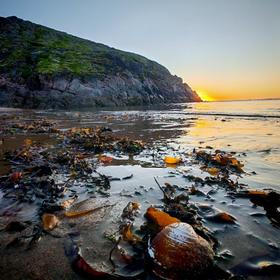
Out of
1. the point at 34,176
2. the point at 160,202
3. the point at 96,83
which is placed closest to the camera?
the point at 160,202

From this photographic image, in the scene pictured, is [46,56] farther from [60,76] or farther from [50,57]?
[60,76]

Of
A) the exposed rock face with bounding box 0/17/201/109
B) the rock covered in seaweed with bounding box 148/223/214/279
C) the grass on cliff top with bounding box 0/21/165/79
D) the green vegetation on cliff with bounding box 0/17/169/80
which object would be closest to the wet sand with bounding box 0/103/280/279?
the rock covered in seaweed with bounding box 148/223/214/279

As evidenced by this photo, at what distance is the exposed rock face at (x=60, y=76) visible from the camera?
41.6 meters

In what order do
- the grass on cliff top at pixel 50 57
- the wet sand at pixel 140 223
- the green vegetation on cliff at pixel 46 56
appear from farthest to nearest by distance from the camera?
the grass on cliff top at pixel 50 57
the green vegetation on cliff at pixel 46 56
the wet sand at pixel 140 223

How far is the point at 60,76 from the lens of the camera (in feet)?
151

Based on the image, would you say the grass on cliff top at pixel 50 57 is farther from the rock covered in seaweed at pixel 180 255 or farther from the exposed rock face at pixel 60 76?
the rock covered in seaweed at pixel 180 255

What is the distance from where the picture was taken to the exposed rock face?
41.6m

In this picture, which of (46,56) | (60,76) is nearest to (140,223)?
(60,76)

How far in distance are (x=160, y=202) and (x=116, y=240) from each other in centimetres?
Answer: 103

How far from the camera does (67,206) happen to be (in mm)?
3061

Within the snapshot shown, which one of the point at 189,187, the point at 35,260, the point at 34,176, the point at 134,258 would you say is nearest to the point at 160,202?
the point at 189,187

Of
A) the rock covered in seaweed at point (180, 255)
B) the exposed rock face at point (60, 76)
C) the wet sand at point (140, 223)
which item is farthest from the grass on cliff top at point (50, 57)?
the rock covered in seaweed at point (180, 255)

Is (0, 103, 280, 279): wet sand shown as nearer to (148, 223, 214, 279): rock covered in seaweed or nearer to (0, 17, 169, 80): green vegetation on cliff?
(148, 223, 214, 279): rock covered in seaweed

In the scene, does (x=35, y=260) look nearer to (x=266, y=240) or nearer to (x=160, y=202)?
(x=160, y=202)
